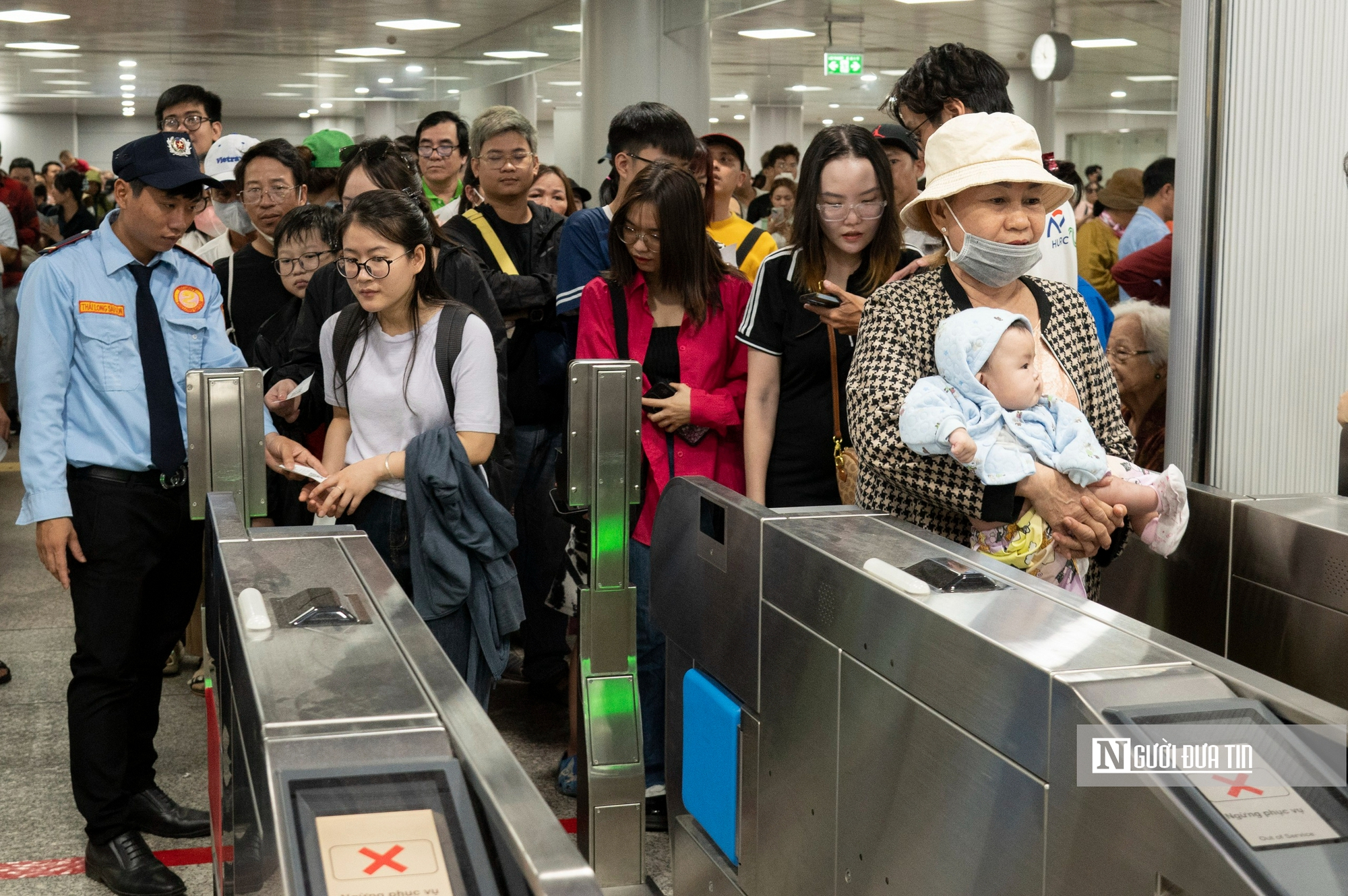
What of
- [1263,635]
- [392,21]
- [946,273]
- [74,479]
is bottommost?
[1263,635]

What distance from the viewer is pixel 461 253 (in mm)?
3141

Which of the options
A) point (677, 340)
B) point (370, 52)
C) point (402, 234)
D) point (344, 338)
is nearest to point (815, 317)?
point (677, 340)

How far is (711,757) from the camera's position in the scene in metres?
2.38

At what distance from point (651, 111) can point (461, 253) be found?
662 millimetres

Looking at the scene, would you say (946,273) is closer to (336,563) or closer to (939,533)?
(939,533)

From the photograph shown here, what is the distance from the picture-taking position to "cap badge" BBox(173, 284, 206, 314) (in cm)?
287

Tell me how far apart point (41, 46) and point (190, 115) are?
33.4 feet

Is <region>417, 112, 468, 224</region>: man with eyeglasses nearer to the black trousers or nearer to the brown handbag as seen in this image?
the black trousers

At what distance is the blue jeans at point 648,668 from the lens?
2957 mm

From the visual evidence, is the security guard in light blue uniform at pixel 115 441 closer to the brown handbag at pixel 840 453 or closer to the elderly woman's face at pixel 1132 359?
the brown handbag at pixel 840 453

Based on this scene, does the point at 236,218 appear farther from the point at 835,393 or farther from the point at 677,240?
the point at 835,393

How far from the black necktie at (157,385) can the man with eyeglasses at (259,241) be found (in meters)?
0.77

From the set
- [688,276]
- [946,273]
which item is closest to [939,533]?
[946,273]

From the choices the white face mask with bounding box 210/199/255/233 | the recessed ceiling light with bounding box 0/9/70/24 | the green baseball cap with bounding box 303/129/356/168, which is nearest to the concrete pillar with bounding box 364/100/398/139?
the recessed ceiling light with bounding box 0/9/70/24
